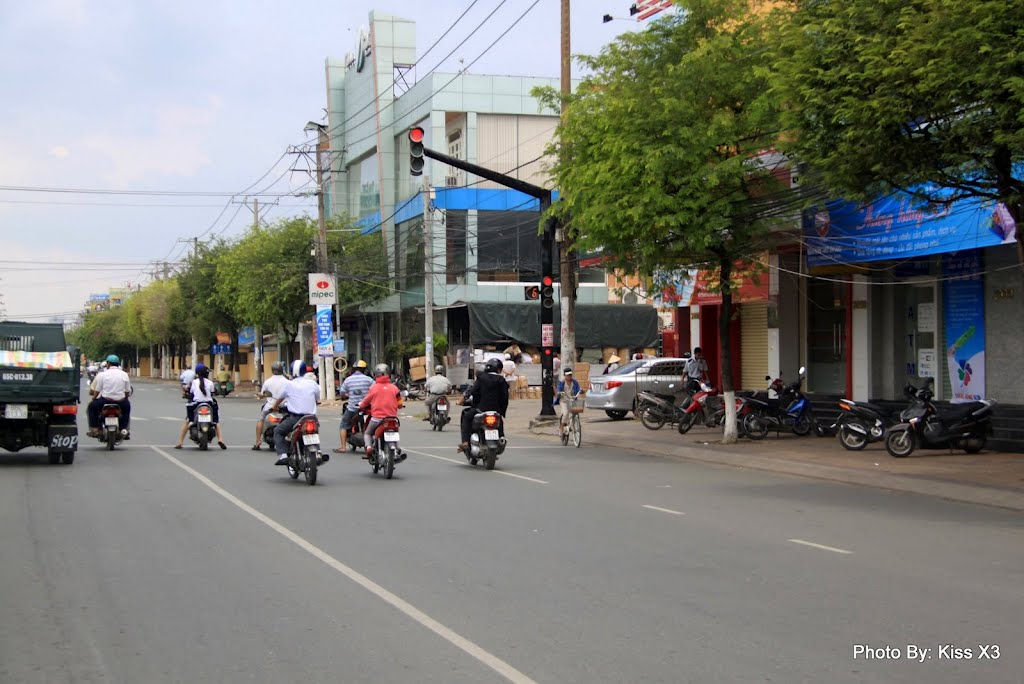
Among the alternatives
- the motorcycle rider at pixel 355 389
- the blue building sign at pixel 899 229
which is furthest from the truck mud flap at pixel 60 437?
the blue building sign at pixel 899 229

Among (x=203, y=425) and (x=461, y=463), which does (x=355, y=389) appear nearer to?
(x=461, y=463)

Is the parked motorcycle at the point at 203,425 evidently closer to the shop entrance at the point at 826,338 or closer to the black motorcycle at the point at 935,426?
the black motorcycle at the point at 935,426

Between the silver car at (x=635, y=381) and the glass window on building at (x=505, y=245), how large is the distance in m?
21.0

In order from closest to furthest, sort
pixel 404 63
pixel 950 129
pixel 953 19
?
pixel 953 19
pixel 950 129
pixel 404 63

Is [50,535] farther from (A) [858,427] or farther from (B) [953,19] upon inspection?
(A) [858,427]

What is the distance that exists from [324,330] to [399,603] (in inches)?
1457

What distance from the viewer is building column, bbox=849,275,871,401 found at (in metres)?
22.9

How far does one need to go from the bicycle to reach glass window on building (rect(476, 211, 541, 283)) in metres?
27.0

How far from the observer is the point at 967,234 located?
1809 cm

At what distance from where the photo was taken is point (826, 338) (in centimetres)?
2538

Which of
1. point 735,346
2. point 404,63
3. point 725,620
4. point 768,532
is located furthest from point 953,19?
point 404,63

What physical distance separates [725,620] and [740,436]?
53.4 feet


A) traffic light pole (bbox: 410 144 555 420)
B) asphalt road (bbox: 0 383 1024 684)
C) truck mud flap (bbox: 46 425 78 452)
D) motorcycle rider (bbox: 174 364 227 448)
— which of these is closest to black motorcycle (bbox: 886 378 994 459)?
asphalt road (bbox: 0 383 1024 684)

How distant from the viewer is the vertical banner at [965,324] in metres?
20.1
